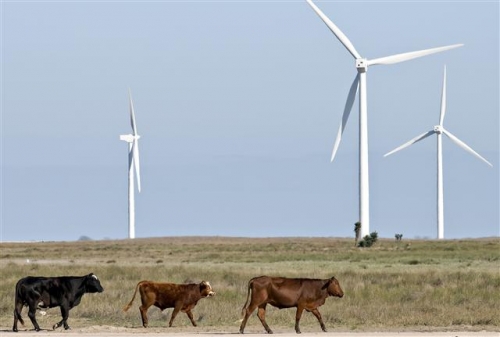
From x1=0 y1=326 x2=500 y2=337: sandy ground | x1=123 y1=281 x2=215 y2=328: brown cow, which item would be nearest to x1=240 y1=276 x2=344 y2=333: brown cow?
x1=0 y1=326 x2=500 y2=337: sandy ground

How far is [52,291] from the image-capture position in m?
25.5

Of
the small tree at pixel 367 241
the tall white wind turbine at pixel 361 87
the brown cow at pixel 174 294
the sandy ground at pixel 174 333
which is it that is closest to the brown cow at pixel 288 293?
the sandy ground at pixel 174 333

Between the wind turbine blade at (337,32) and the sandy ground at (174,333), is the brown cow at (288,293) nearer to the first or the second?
the sandy ground at (174,333)

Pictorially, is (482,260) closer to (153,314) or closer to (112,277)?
(112,277)

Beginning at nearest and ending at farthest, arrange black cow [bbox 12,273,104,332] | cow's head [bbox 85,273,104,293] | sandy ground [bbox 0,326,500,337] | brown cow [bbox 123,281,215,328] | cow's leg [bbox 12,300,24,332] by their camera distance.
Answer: sandy ground [bbox 0,326,500,337] < cow's leg [bbox 12,300,24,332] < black cow [bbox 12,273,104,332] < brown cow [bbox 123,281,215,328] < cow's head [bbox 85,273,104,293]

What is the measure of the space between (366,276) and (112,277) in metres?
8.94

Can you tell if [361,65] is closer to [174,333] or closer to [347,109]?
[347,109]

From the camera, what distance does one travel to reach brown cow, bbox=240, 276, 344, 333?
23.5 metres

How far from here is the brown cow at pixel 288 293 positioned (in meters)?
23.5

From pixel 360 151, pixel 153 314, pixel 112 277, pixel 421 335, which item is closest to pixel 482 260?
pixel 360 151

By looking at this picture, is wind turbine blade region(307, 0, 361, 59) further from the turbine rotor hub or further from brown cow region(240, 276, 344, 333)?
brown cow region(240, 276, 344, 333)

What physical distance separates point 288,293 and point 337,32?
168ft

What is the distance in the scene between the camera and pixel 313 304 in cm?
2403

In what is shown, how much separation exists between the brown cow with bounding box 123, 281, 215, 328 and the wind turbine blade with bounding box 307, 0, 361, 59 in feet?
159
